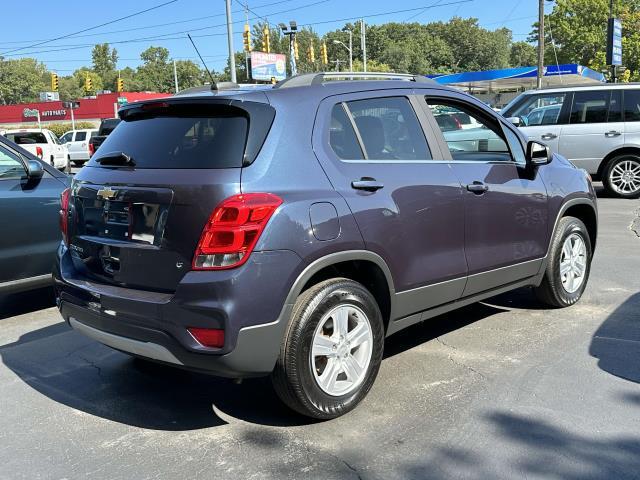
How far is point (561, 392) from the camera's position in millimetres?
3703

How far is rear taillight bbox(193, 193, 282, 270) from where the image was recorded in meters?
2.95

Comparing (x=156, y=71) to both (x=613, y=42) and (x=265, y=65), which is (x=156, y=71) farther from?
(x=613, y=42)

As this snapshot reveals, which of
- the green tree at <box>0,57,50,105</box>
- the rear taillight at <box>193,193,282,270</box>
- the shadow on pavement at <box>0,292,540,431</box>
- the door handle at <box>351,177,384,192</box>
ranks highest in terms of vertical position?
the green tree at <box>0,57,50,105</box>

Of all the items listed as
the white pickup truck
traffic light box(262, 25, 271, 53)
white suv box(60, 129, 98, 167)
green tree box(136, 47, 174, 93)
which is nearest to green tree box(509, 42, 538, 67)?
green tree box(136, 47, 174, 93)

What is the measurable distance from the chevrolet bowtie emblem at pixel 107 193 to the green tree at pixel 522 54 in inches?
5372

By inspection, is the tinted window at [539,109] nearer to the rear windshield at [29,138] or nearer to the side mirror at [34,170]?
the side mirror at [34,170]

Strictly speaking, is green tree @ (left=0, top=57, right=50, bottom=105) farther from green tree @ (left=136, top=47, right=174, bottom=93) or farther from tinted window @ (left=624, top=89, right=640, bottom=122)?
tinted window @ (left=624, top=89, right=640, bottom=122)

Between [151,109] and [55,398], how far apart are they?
191cm

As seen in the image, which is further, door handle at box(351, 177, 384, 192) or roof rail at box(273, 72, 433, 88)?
roof rail at box(273, 72, 433, 88)

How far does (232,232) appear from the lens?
2.95m

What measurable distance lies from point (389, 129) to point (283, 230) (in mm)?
1220

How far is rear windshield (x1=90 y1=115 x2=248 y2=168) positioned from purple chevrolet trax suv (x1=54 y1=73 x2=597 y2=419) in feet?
0.04

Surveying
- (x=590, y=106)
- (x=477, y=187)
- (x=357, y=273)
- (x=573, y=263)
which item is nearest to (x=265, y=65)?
(x=590, y=106)

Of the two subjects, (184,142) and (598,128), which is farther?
(598,128)
